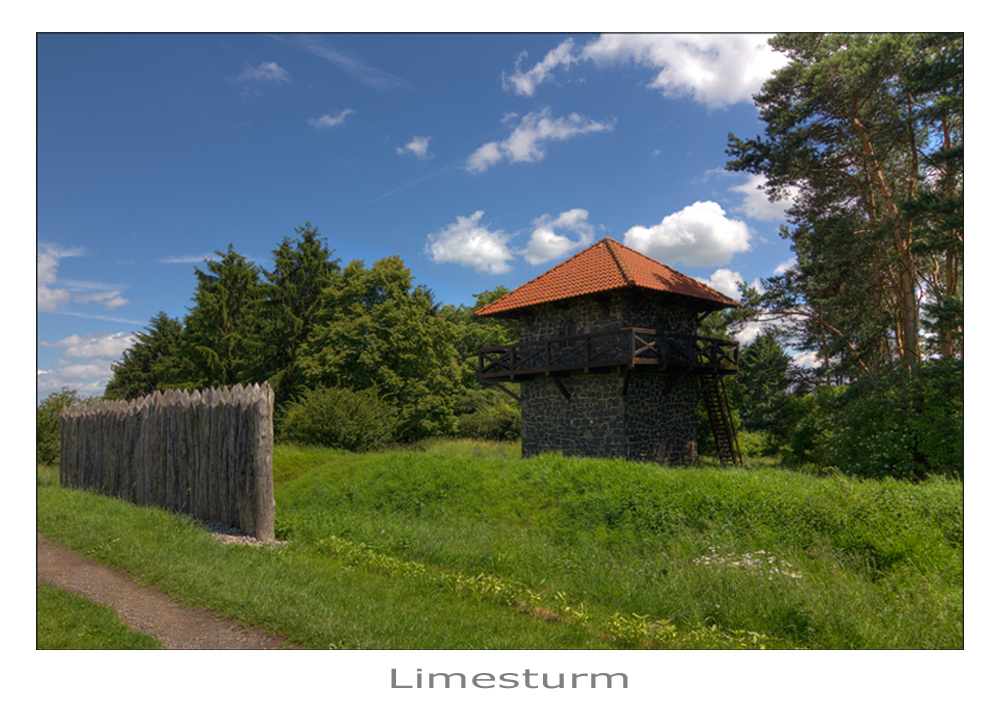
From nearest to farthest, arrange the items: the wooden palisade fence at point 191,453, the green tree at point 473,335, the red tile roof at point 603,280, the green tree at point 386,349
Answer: the wooden palisade fence at point 191,453 < the red tile roof at point 603,280 < the green tree at point 386,349 < the green tree at point 473,335

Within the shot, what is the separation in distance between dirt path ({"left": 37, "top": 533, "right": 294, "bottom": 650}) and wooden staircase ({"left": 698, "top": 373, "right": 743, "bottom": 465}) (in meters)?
15.2

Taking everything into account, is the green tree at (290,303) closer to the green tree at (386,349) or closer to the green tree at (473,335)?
the green tree at (386,349)

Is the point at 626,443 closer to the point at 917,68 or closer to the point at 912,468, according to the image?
the point at 912,468

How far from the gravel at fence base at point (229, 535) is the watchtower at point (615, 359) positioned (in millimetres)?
9264

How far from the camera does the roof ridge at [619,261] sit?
1448cm

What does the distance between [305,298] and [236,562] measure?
81.3ft

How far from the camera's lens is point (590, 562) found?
722 centimetres

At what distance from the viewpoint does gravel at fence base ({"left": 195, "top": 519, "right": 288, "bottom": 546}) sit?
762 centimetres

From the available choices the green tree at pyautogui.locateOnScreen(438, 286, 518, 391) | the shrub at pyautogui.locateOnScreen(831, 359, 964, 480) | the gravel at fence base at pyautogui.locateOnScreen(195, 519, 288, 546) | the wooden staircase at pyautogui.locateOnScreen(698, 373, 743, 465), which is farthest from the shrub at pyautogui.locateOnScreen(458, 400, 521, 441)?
the gravel at fence base at pyautogui.locateOnScreen(195, 519, 288, 546)

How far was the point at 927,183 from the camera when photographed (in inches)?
474

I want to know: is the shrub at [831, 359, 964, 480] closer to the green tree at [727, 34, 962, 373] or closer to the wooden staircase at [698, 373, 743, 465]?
the green tree at [727, 34, 962, 373]

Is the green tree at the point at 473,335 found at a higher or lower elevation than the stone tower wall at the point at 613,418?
higher

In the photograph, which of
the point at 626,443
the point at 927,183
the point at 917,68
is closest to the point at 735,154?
the point at 927,183

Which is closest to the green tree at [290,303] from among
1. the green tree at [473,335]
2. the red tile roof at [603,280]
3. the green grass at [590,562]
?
the green tree at [473,335]
